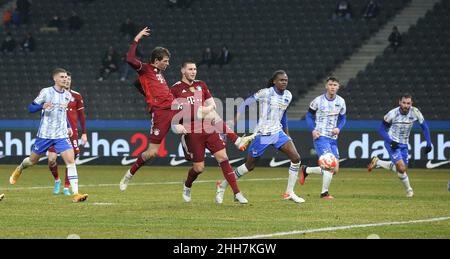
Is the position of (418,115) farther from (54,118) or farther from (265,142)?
(54,118)

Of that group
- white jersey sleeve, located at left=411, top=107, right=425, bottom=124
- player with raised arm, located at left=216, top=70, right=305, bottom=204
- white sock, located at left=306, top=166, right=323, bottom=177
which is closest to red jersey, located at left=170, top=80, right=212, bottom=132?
player with raised arm, located at left=216, top=70, right=305, bottom=204

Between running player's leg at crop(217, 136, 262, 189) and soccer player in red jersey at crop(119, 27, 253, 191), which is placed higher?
soccer player in red jersey at crop(119, 27, 253, 191)

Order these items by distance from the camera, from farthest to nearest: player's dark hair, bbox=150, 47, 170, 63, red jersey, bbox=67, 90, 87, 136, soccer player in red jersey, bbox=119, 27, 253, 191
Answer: red jersey, bbox=67, 90, 87, 136 < soccer player in red jersey, bbox=119, 27, 253, 191 < player's dark hair, bbox=150, 47, 170, 63

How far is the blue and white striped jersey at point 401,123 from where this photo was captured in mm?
20969

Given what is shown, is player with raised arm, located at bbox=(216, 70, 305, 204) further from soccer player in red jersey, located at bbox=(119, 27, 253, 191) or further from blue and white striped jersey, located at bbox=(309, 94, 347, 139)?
blue and white striped jersey, located at bbox=(309, 94, 347, 139)

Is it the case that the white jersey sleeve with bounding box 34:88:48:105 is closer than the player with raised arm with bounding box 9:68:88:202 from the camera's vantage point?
Yes

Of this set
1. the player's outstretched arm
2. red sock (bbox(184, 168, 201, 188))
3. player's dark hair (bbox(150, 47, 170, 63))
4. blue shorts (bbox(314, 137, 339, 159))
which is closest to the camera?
the player's outstretched arm

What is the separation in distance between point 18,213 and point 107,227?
8.85ft

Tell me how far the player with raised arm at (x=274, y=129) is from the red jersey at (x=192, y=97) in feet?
4.13

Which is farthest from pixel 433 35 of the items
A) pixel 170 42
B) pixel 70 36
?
pixel 70 36

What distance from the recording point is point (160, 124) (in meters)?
18.0

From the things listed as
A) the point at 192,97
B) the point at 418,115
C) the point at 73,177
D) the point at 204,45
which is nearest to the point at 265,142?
the point at 192,97

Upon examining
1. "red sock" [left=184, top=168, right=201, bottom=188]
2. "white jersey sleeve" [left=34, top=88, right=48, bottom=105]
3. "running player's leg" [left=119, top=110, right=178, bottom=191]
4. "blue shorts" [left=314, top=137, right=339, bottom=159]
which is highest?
"white jersey sleeve" [left=34, top=88, right=48, bottom=105]

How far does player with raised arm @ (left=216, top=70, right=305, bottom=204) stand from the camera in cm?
1822
